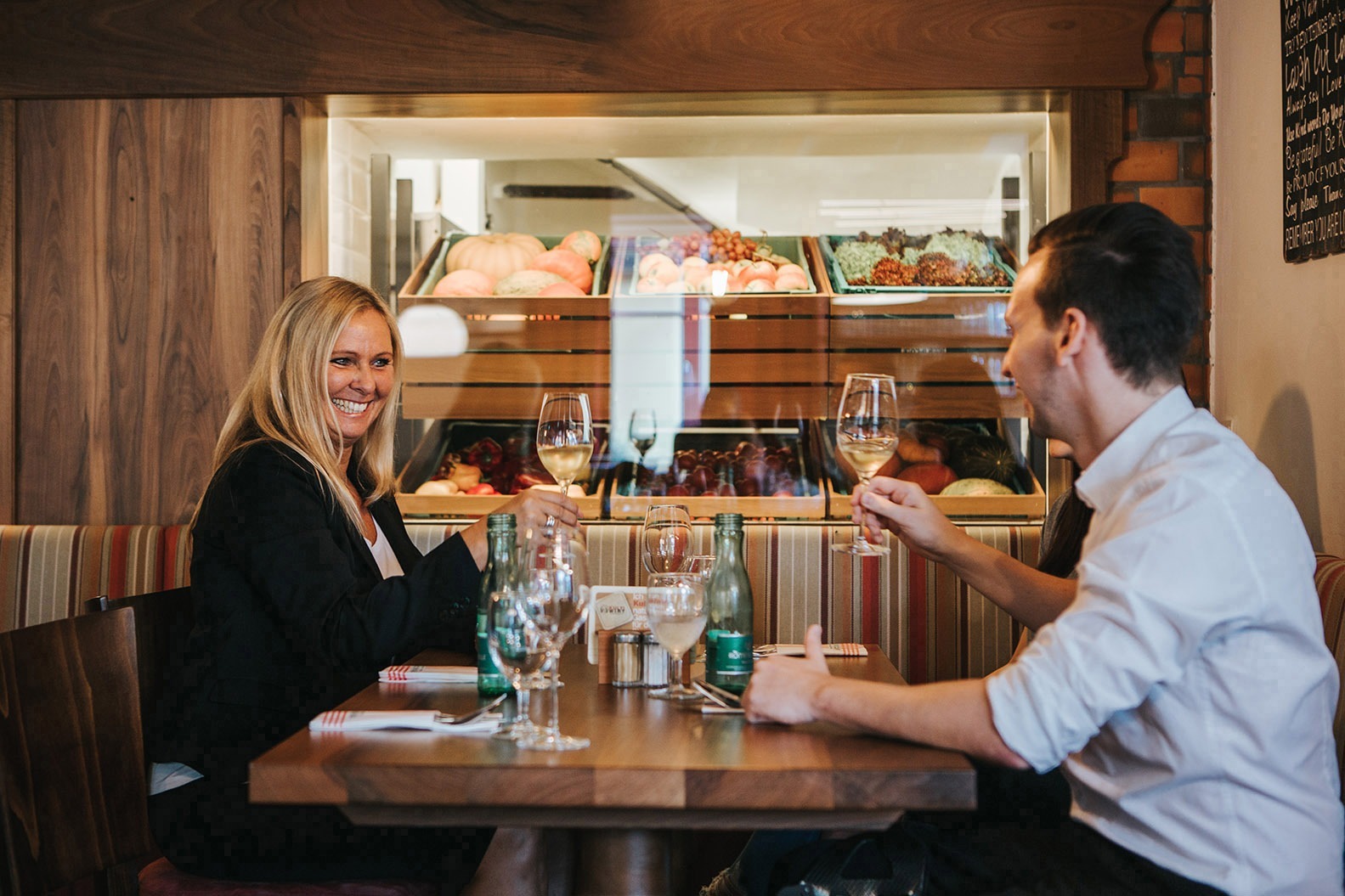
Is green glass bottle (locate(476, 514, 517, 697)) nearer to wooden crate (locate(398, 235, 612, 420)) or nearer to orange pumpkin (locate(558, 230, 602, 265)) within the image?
wooden crate (locate(398, 235, 612, 420))

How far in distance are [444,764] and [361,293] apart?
4.20 ft

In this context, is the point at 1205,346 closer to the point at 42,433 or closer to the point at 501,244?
the point at 501,244

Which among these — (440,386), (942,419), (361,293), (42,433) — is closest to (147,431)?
(42,433)

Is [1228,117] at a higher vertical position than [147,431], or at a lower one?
higher

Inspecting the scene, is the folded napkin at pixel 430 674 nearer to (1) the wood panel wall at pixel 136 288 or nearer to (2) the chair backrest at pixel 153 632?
(2) the chair backrest at pixel 153 632

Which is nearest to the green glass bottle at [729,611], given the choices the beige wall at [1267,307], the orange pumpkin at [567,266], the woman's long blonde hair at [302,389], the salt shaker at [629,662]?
the salt shaker at [629,662]

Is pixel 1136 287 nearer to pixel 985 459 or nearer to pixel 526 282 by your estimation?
pixel 985 459

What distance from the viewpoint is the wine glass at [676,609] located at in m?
1.55

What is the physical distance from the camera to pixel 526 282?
344 centimetres

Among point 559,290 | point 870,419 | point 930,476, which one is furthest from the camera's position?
point 559,290

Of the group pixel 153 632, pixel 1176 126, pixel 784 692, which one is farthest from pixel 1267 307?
pixel 153 632

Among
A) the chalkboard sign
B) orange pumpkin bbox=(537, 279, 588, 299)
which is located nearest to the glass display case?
orange pumpkin bbox=(537, 279, 588, 299)

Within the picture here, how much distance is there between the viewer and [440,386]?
346cm

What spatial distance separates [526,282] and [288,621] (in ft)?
5.67
